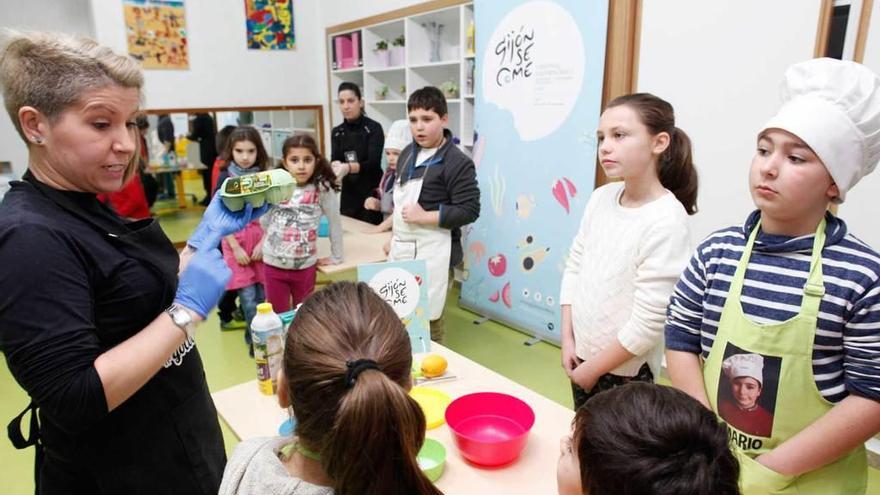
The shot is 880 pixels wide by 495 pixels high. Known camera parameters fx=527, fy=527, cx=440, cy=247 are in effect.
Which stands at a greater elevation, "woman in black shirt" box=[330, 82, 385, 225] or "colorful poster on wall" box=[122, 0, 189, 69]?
"colorful poster on wall" box=[122, 0, 189, 69]

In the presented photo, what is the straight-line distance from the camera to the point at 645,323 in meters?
1.41

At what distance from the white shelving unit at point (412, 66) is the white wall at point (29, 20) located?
249 centimetres

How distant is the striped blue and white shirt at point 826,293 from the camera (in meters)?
0.92

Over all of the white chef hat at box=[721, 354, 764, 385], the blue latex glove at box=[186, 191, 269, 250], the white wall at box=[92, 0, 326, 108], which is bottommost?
the white chef hat at box=[721, 354, 764, 385]

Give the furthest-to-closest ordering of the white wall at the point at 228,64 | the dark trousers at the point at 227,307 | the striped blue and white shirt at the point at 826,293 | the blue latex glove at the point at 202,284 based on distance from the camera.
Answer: the white wall at the point at 228,64 < the dark trousers at the point at 227,307 < the blue latex glove at the point at 202,284 < the striped blue and white shirt at the point at 826,293

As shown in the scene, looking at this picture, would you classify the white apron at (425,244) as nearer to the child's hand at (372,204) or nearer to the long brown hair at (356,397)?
the child's hand at (372,204)

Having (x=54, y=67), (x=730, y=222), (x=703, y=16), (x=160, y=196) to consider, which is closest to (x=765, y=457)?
(x=54, y=67)

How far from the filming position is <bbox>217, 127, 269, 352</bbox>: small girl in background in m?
2.88

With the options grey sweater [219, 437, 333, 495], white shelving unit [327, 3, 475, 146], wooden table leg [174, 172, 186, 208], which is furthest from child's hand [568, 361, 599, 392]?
wooden table leg [174, 172, 186, 208]

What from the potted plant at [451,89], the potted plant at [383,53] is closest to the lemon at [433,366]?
the potted plant at [451,89]

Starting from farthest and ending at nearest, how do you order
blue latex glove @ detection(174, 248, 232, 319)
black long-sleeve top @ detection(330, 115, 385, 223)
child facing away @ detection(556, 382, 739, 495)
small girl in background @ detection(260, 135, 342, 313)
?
1. black long-sleeve top @ detection(330, 115, 385, 223)
2. small girl in background @ detection(260, 135, 342, 313)
3. blue latex glove @ detection(174, 248, 232, 319)
4. child facing away @ detection(556, 382, 739, 495)

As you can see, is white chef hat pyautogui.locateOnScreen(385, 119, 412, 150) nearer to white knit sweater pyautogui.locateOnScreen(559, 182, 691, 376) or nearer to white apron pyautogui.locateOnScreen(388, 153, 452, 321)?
white apron pyautogui.locateOnScreen(388, 153, 452, 321)

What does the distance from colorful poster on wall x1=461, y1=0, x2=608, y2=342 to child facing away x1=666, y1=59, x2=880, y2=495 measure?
1741 millimetres

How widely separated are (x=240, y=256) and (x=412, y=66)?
2.07m
